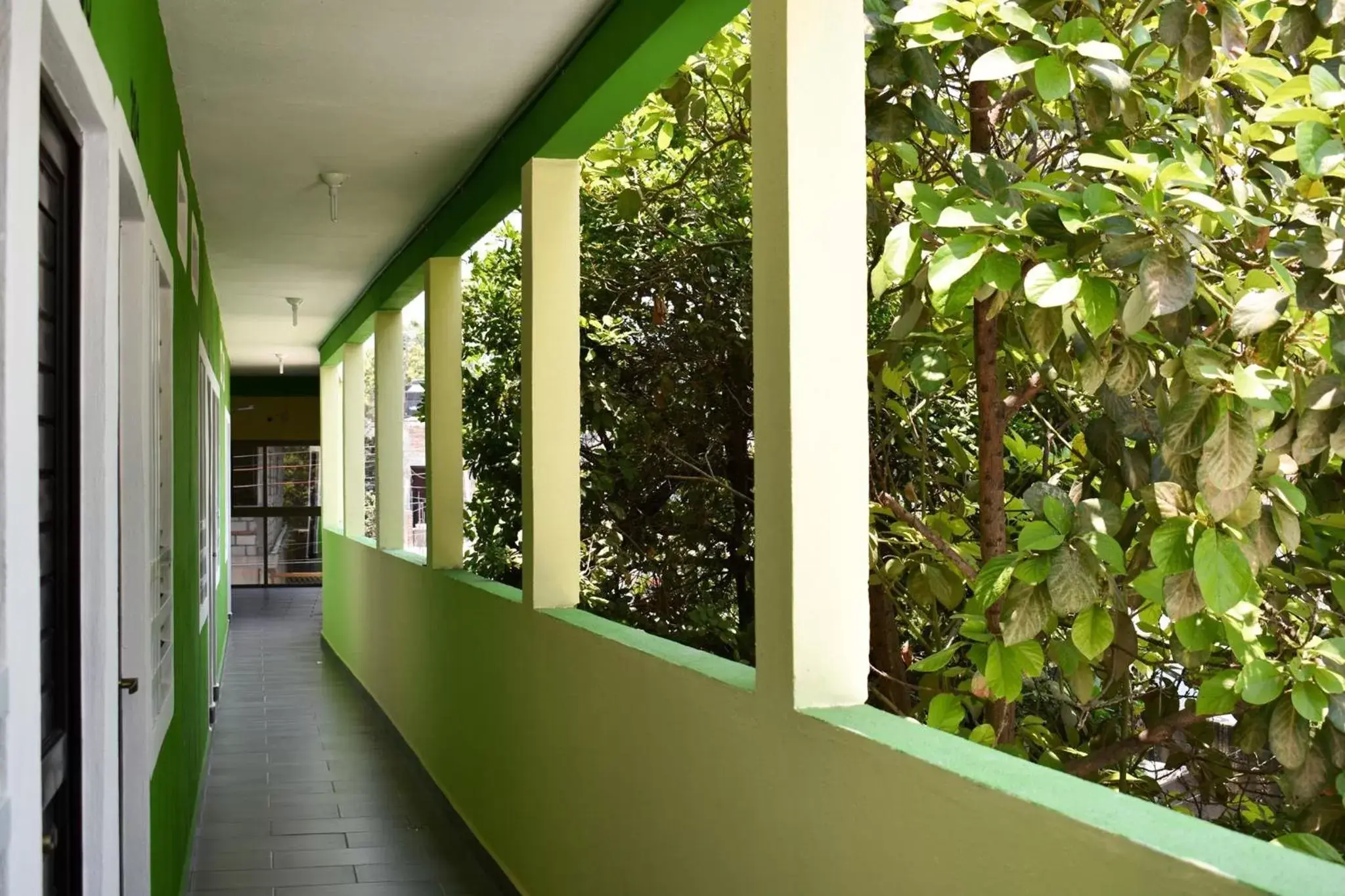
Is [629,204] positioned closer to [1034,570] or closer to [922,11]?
[922,11]

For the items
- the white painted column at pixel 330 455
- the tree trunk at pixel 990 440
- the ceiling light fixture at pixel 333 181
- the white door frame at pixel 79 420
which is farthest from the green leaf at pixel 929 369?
the white painted column at pixel 330 455

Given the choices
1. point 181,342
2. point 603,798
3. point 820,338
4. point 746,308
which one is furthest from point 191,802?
point 820,338

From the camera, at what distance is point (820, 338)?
2.45m

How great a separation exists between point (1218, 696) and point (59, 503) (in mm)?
1982

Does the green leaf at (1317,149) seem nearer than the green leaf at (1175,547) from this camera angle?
Yes

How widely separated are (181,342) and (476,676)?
1.77m

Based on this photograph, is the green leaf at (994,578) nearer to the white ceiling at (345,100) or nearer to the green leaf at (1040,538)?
the green leaf at (1040,538)

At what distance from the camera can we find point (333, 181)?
18.3 ft

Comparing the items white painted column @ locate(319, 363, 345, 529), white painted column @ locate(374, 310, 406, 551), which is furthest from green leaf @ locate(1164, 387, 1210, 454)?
white painted column @ locate(319, 363, 345, 529)

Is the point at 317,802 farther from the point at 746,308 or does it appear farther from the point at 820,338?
the point at 820,338

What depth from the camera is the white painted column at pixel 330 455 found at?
1252 centimetres

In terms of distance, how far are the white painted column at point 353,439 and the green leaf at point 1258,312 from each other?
914 centimetres

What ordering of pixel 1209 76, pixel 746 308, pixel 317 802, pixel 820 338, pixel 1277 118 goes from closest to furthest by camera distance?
pixel 1277 118
pixel 820 338
pixel 1209 76
pixel 746 308
pixel 317 802

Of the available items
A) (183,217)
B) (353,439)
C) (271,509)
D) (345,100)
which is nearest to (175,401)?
(183,217)
